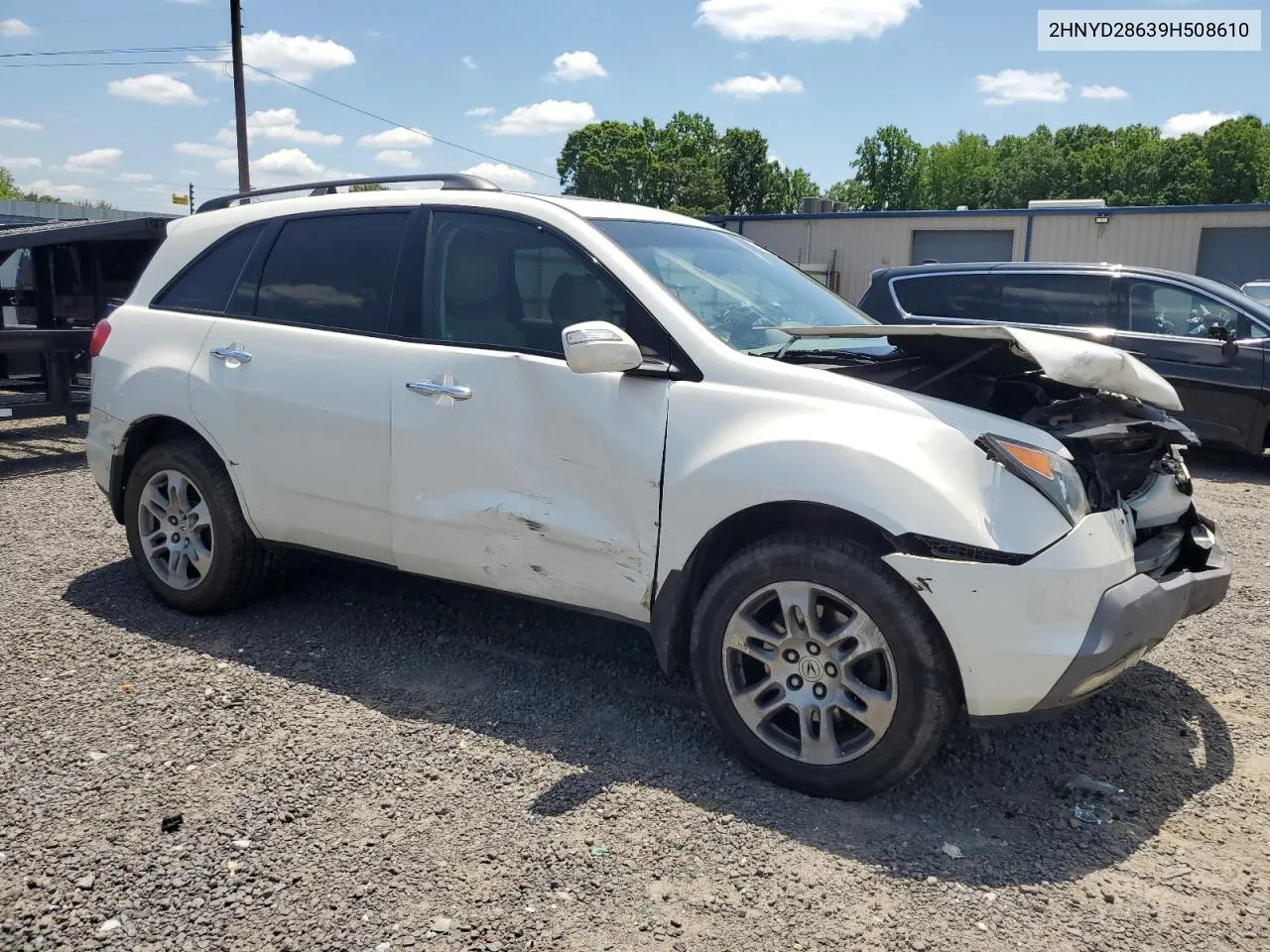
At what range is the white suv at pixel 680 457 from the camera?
288cm

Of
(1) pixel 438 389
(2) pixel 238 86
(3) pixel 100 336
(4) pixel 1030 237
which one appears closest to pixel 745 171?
(4) pixel 1030 237

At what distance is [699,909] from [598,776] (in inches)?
28.7

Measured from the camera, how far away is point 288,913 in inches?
101

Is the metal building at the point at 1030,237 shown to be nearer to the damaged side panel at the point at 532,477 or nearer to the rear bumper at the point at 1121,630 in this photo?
the damaged side panel at the point at 532,477

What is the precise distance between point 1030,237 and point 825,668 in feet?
85.7

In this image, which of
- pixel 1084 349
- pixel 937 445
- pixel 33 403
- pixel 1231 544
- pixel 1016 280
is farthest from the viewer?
pixel 1016 280

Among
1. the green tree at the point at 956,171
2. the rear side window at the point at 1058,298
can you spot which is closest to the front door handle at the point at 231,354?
the rear side window at the point at 1058,298

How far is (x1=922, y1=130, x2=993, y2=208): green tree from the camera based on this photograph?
109m

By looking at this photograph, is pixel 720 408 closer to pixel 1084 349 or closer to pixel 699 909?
pixel 1084 349

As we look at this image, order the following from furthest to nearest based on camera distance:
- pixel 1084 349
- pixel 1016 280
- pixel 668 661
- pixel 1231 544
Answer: pixel 1016 280 < pixel 1231 544 < pixel 668 661 < pixel 1084 349

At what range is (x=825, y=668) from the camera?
3.06 m

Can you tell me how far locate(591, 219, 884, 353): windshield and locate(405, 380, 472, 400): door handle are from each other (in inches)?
31.2

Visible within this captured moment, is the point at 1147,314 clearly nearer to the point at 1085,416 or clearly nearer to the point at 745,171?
the point at 1085,416

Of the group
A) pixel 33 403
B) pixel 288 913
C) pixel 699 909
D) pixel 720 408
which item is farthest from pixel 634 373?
pixel 33 403
